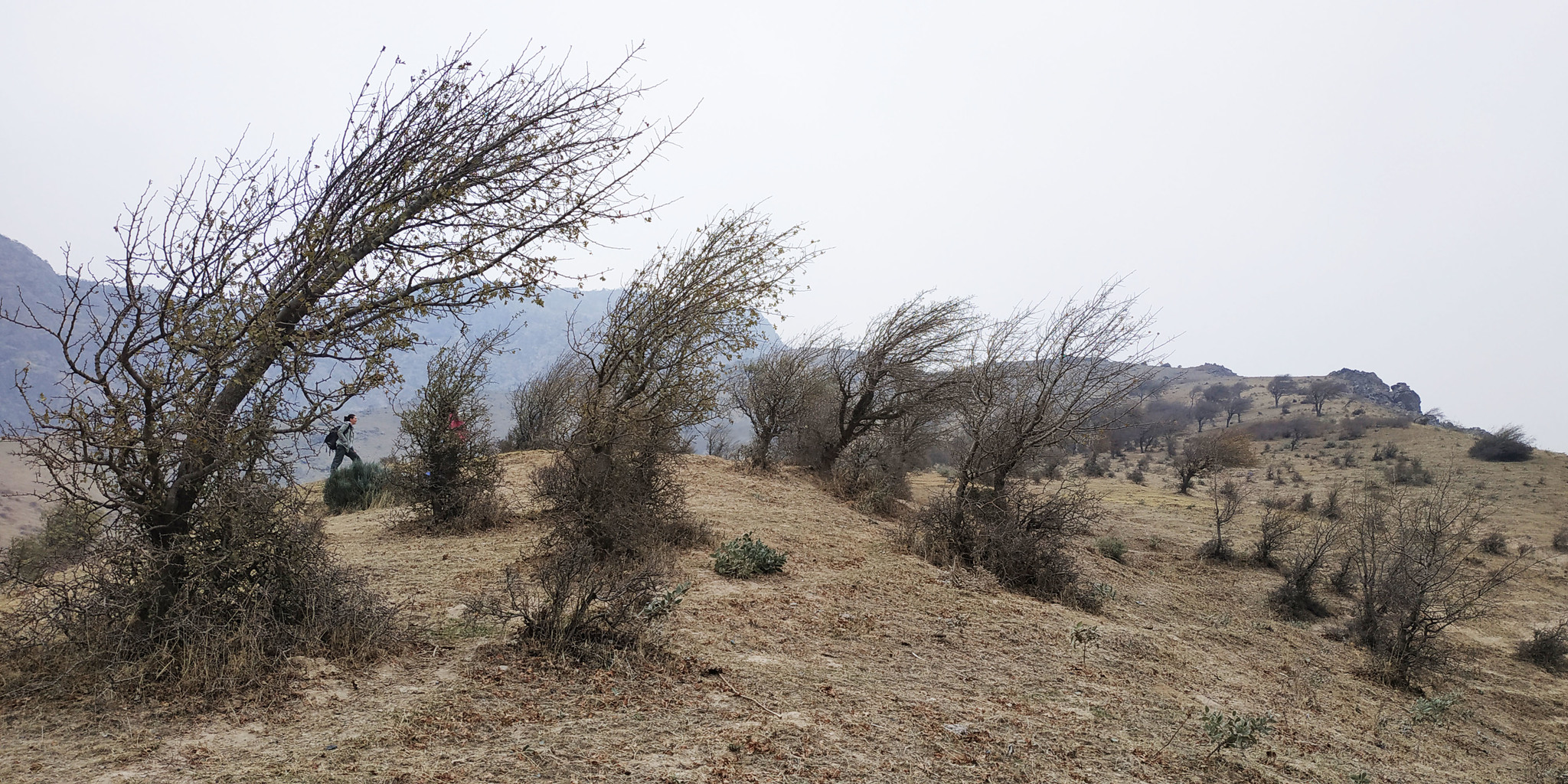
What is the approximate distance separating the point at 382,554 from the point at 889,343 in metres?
11.6

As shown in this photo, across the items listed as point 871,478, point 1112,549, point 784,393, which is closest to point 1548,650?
point 1112,549

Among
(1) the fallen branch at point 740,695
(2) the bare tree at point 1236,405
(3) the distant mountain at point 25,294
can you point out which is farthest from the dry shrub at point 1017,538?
(3) the distant mountain at point 25,294

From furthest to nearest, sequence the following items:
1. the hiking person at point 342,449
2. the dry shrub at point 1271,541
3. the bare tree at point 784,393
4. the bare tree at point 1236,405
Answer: the bare tree at point 1236,405
the bare tree at point 784,393
the dry shrub at point 1271,541
the hiking person at point 342,449

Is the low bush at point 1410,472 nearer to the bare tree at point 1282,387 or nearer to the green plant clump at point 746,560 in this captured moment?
the green plant clump at point 746,560

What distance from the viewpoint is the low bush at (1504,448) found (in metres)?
30.6

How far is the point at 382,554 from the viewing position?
8.27 m

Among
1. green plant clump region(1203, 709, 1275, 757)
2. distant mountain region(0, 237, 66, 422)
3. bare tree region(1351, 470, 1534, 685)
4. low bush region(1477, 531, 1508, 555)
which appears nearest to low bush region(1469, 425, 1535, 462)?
low bush region(1477, 531, 1508, 555)

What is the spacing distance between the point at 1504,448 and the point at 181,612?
43.0 metres

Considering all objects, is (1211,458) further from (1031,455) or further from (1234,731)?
(1234,731)

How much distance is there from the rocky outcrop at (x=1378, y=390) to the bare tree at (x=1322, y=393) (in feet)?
7.47

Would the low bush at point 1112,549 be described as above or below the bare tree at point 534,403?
below

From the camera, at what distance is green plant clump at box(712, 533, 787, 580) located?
26.0 ft

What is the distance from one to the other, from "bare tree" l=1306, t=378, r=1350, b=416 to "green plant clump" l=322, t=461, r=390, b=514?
58718mm

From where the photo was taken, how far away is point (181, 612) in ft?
13.4
